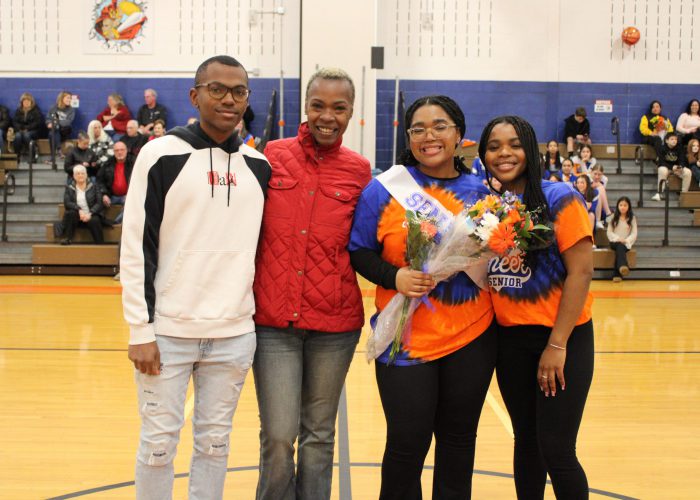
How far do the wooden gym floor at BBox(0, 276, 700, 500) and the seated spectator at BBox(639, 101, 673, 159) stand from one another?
6.52 m

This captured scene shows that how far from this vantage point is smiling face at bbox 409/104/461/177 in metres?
2.61

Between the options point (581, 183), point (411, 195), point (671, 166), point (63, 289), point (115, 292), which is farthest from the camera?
point (671, 166)

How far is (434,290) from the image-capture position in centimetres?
261

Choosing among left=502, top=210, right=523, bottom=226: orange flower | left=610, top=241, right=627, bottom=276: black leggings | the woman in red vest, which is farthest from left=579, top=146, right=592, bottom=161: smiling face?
left=502, top=210, right=523, bottom=226: orange flower

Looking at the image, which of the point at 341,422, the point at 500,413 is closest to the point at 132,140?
the point at 341,422

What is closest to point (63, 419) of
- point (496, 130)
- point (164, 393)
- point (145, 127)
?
point (164, 393)

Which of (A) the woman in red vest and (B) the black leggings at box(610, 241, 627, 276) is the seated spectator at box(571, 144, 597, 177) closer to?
(B) the black leggings at box(610, 241, 627, 276)

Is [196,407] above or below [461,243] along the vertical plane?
below

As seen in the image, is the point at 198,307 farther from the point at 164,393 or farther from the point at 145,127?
the point at 145,127

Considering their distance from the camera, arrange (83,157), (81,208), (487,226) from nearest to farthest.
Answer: (487,226) → (81,208) → (83,157)

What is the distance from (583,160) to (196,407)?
35.6ft

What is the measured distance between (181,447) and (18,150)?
34.4 feet

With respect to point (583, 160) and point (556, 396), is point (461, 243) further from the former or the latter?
point (583, 160)

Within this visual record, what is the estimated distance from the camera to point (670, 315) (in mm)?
7922
